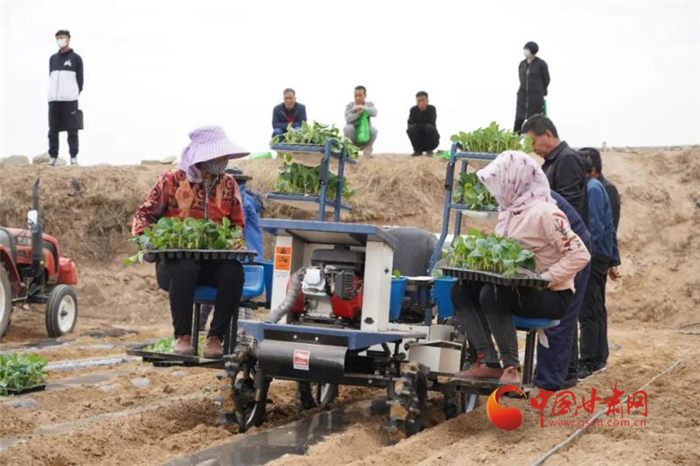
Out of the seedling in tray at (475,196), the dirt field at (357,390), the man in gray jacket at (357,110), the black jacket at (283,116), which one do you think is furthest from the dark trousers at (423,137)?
the seedling in tray at (475,196)

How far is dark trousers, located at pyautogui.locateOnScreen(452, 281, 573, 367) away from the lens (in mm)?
7168

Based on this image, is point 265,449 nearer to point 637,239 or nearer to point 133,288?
point 133,288

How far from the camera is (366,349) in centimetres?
779

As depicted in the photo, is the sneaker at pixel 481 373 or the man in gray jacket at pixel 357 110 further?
the man in gray jacket at pixel 357 110

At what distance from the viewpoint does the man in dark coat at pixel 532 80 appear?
1689cm

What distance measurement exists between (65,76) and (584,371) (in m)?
11.7

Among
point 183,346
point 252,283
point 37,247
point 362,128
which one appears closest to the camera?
point 183,346

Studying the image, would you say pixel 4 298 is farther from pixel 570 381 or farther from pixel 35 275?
pixel 570 381

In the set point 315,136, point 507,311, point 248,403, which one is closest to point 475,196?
point 315,136

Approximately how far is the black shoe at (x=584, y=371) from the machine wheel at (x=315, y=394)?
2.26 meters

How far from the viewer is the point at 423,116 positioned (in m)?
18.5

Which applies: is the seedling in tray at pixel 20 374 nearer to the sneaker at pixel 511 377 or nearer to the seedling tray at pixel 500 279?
the seedling tray at pixel 500 279

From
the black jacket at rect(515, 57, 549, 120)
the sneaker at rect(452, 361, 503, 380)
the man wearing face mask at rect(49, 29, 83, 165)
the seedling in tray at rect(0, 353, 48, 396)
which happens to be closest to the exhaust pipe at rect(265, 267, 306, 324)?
the sneaker at rect(452, 361, 503, 380)

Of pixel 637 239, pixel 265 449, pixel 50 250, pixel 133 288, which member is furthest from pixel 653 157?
pixel 265 449
